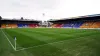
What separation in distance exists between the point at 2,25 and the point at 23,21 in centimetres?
1922

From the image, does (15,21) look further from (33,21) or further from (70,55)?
(70,55)

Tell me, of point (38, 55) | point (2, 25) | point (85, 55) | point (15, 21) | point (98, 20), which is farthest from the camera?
point (15, 21)

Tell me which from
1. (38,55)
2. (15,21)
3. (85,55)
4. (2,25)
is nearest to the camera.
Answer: (85,55)

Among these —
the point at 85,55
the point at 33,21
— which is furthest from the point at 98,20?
the point at 33,21

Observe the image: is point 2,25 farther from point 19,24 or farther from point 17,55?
point 17,55

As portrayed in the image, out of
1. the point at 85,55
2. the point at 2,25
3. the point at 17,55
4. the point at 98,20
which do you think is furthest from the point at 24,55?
the point at 2,25

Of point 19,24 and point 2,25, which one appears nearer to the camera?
point 2,25

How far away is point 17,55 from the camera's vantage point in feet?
28.0

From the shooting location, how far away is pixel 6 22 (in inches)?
3457

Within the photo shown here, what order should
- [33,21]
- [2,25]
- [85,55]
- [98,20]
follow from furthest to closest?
[33,21] < [2,25] < [98,20] < [85,55]

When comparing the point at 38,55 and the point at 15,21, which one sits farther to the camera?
the point at 15,21

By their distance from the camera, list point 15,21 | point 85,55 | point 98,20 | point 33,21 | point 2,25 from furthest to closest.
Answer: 1. point 33,21
2. point 15,21
3. point 2,25
4. point 98,20
5. point 85,55

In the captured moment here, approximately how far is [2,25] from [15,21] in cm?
1253

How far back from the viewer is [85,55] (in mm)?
7629
